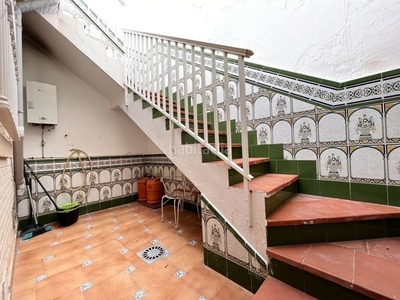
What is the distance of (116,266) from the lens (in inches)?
56.6

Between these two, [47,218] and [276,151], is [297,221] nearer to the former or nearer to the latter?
[276,151]

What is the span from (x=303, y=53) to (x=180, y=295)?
2.19 m

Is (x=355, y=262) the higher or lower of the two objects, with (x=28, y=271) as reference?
higher

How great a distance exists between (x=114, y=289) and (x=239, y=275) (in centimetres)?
91

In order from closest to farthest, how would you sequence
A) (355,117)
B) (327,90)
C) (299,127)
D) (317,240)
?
(317,240) < (355,117) < (327,90) < (299,127)

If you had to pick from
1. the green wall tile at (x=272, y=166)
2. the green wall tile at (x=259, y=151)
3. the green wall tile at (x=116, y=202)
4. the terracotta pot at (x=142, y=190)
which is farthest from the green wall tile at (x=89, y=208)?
the green wall tile at (x=272, y=166)

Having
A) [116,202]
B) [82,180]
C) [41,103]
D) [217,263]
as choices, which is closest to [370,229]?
[217,263]

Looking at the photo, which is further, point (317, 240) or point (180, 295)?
point (180, 295)

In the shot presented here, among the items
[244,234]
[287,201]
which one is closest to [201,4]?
[287,201]

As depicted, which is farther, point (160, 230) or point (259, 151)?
point (160, 230)

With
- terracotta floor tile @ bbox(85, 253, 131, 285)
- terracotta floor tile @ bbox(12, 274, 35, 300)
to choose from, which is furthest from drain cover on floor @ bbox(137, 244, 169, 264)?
terracotta floor tile @ bbox(12, 274, 35, 300)

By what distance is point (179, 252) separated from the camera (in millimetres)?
1604

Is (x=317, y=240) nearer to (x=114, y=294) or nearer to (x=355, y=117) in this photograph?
(x=355, y=117)

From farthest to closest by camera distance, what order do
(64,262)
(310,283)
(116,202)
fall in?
1. (116,202)
2. (64,262)
3. (310,283)
